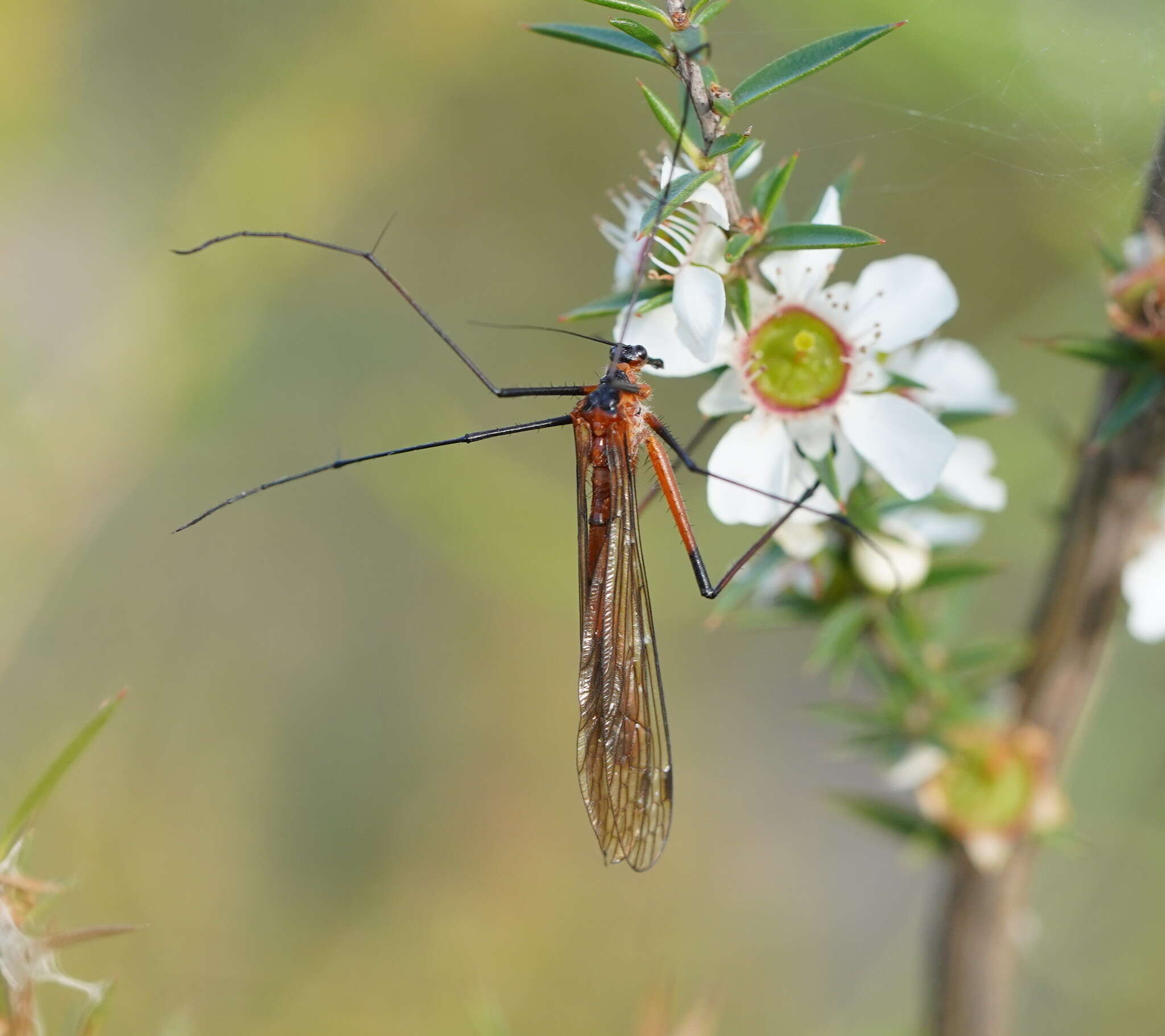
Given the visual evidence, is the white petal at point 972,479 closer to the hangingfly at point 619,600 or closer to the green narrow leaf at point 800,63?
the hangingfly at point 619,600

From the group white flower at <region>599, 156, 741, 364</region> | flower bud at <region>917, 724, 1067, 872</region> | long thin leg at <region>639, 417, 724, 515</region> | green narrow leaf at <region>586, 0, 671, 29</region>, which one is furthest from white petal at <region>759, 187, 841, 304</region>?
flower bud at <region>917, 724, 1067, 872</region>

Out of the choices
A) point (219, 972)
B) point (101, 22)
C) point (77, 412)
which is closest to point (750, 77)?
point (77, 412)

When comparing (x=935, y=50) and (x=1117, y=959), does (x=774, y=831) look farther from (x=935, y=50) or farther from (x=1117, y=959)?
(x=935, y=50)

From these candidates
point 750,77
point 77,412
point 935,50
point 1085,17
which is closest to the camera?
point 750,77

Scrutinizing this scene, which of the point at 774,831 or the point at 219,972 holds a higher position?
the point at 774,831

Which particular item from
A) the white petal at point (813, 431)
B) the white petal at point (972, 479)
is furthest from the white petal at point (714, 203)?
the white petal at point (972, 479)

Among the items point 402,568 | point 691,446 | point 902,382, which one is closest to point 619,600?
point 691,446
